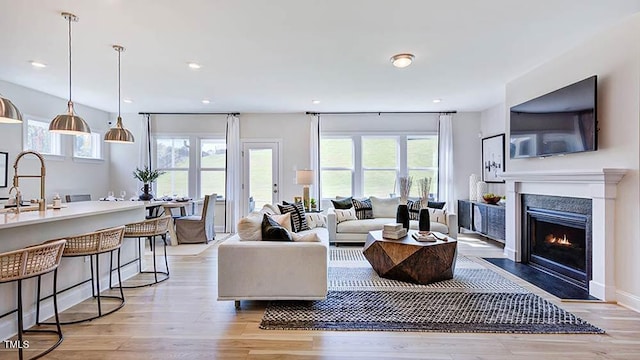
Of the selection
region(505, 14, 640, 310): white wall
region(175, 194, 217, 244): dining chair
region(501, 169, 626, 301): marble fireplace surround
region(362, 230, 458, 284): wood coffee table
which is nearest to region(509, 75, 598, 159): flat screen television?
region(505, 14, 640, 310): white wall

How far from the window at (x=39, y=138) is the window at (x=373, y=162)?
486cm

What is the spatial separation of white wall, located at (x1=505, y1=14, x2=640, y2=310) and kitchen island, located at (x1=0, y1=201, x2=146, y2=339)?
4.82 metres

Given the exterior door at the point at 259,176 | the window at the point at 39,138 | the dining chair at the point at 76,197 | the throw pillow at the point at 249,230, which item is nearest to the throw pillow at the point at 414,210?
the exterior door at the point at 259,176

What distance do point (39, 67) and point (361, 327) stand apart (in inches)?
194

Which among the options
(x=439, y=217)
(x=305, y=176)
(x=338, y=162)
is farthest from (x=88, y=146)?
(x=439, y=217)

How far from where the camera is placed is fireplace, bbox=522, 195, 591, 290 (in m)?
3.45

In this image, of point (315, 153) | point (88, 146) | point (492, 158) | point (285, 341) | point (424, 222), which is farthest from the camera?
point (315, 153)

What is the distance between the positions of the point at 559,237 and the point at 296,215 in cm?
327

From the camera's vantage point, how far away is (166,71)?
14.2 feet

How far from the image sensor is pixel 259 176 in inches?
282

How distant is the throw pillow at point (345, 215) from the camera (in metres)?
5.81

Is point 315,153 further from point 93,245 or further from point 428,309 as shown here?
point 93,245

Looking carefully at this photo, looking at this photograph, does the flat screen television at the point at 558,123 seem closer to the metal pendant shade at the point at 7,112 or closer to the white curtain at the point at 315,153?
the white curtain at the point at 315,153

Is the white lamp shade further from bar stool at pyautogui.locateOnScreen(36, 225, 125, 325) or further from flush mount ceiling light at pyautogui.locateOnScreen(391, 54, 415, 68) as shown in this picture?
bar stool at pyautogui.locateOnScreen(36, 225, 125, 325)
